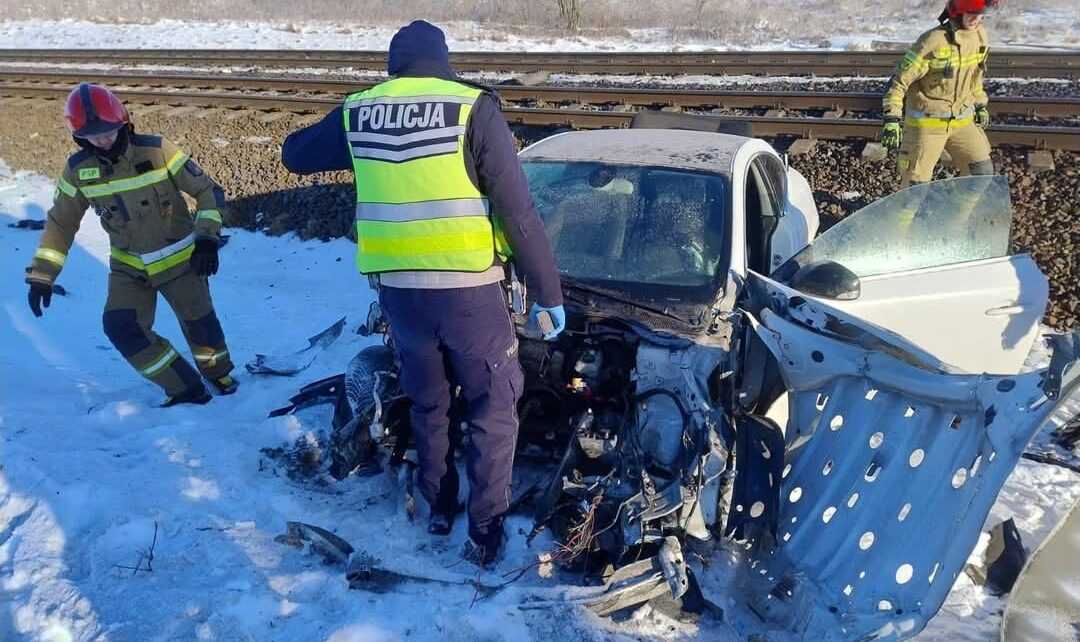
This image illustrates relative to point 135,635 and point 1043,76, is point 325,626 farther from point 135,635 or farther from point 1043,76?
point 1043,76

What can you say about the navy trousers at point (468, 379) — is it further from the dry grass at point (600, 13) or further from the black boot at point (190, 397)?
the dry grass at point (600, 13)

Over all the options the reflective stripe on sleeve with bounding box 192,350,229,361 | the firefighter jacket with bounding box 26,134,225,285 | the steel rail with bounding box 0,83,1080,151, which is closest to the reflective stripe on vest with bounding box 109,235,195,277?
the firefighter jacket with bounding box 26,134,225,285

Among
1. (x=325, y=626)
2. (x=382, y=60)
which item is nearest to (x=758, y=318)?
(x=325, y=626)

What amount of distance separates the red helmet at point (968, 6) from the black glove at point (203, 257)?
502cm

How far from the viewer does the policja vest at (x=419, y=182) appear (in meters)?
2.62

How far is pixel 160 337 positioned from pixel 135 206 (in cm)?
76

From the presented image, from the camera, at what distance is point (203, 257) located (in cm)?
418

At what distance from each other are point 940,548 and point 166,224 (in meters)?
4.07

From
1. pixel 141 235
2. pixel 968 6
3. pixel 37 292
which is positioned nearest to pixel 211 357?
pixel 141 235

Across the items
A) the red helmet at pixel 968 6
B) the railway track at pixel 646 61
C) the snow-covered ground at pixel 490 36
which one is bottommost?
the railway track at pixel 646 61

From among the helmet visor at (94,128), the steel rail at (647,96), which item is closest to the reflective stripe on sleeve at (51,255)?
the helmet visor at (94,128)

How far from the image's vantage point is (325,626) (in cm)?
268

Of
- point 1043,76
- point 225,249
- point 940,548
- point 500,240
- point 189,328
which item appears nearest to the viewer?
point 940,548

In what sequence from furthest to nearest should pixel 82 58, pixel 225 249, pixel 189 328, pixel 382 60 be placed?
1. pixel 82 58
2. pixel 382 60
3. pixel 225 249
4. pixel 189 328
